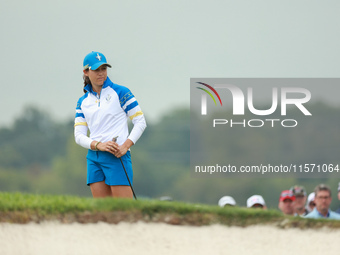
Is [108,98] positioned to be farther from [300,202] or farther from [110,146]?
[300,202]

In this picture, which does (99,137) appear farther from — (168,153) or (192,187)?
(168,153)

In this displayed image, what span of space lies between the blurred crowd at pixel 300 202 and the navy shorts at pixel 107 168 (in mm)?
2208

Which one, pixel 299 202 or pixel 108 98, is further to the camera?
pixel 299 202

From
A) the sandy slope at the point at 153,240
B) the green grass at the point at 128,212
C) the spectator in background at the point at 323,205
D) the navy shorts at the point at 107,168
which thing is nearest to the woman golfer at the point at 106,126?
the navy shorts at the point at 107,168

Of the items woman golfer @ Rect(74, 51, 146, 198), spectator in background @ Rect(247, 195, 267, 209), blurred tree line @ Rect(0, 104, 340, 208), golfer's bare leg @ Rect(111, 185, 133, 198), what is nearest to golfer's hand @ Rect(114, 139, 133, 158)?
woman golfer @ Rect(74, 51, 146, 198)

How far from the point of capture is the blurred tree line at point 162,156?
100m

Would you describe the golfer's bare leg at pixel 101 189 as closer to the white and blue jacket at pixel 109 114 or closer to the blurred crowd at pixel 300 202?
the white and blue jacket at pixel 109 114

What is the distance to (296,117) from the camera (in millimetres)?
110812

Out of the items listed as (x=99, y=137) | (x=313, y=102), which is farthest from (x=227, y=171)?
(x=99, y=137)

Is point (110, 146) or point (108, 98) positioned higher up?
point (108, 98)

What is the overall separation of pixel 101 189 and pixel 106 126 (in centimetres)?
79

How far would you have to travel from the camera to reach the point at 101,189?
8891mm

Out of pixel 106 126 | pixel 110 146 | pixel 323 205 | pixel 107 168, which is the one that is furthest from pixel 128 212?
pixel 323 205

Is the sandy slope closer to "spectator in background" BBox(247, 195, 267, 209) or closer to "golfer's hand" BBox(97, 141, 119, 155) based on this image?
"golfer's hand" BBox(97, 141, 119, 155)
